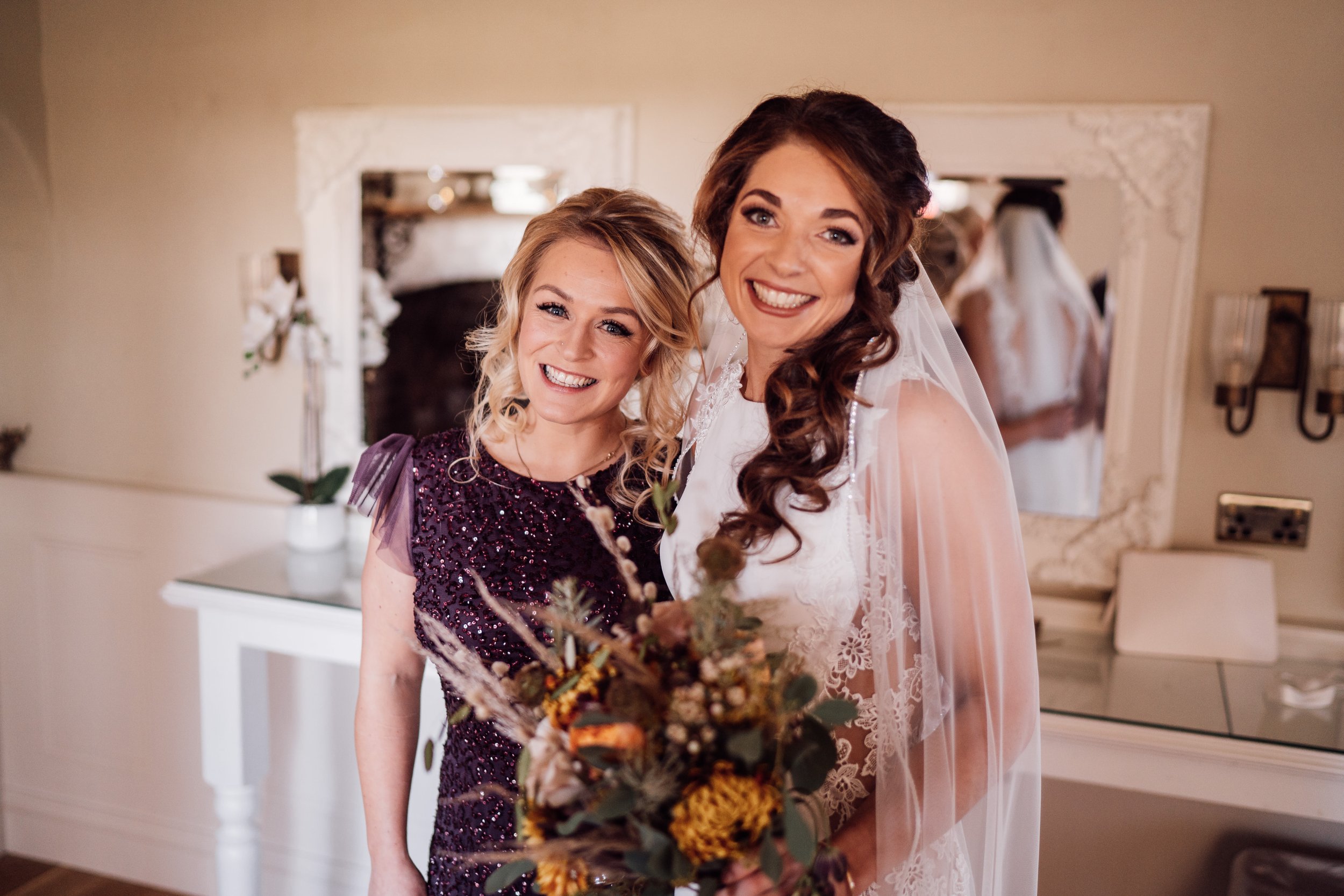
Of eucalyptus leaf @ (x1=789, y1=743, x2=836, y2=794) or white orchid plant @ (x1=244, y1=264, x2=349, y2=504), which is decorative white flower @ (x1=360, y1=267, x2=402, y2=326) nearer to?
white orchid plant @ (x1=244, y1=264, x2=349, y2=504)

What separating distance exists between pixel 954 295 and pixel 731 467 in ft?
4.05

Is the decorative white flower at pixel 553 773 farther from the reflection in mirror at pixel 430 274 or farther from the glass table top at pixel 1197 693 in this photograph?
the reflection in mirror at pixel 430 274

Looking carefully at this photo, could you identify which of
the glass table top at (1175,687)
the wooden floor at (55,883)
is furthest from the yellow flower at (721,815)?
the wooden floor at (55,883)

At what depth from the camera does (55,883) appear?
3256 mm

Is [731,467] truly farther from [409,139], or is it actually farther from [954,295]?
[409,139]

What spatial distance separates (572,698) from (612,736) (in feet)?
0.28

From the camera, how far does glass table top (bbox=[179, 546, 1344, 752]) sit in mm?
1976

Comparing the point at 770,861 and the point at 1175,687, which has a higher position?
the point at 770,861

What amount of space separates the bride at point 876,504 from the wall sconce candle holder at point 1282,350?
1232 mm

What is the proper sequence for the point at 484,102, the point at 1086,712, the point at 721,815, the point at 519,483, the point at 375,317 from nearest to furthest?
1. the point at 721,815
2. the point at 519,483
3. the point at 1086,712
4. the point at 484,102
5. the point at 375,317

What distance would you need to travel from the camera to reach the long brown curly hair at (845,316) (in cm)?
121

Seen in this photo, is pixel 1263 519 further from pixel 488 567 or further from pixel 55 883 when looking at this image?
pixel 55 883

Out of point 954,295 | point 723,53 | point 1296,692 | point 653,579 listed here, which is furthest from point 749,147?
point 1296,692

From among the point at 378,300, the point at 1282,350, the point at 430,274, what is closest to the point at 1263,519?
the point at 1282,350
